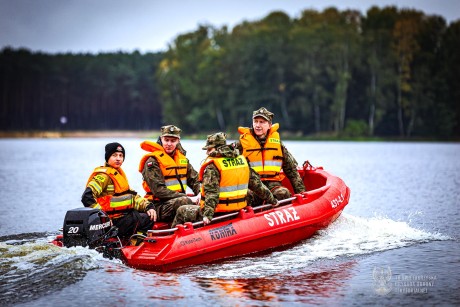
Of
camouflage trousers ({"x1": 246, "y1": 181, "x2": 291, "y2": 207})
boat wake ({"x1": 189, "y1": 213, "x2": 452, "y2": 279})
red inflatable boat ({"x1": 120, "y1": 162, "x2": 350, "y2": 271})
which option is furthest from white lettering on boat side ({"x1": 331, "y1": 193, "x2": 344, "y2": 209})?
camouflage trousers ({"x1": 246, "y1": 181, "x2": 291, "y2": 207})

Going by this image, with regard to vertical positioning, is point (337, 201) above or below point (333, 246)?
above

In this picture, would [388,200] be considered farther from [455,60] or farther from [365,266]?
[455,60]

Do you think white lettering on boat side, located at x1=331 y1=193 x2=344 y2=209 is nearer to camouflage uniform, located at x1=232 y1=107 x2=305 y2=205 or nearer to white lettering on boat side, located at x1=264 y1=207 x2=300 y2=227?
camouflage uniform, located at x1=232 y1=107 x2=305 y2=205

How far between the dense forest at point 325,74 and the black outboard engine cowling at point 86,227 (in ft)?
144

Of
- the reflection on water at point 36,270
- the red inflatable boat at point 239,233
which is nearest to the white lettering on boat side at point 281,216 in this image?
the red inflatable boat at point 239,233

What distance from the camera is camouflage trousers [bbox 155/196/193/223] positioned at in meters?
8.82

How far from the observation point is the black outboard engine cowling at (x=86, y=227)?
26.0 ft

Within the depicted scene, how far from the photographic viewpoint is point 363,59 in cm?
5259

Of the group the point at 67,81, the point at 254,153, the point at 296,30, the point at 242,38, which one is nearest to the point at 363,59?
the point at 296,30

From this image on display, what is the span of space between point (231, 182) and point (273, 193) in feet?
5.20

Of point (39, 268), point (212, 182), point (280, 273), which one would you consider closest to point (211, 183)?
point (212, 182)

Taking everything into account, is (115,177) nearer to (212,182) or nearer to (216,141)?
(212,182)

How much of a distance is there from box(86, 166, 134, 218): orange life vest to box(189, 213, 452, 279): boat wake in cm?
119

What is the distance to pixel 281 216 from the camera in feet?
30.3
